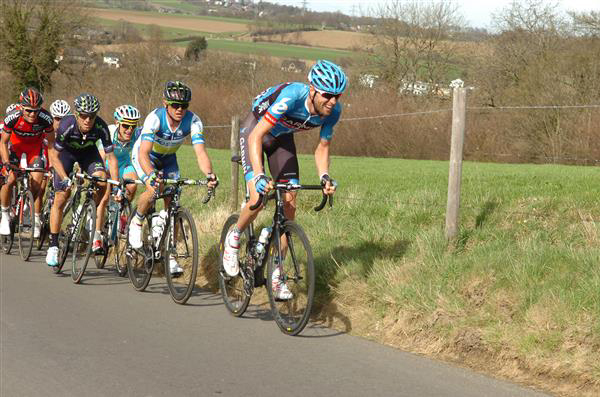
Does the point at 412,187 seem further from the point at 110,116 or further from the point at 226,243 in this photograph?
Answer: the point at 110,116

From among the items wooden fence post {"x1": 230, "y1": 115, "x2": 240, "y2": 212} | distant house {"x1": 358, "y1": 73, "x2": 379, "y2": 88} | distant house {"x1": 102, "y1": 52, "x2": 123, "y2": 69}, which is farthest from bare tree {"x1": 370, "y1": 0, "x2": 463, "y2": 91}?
wooden fence post {"x1": 230, "y1": 115, "x2": 240, "y2": 212}

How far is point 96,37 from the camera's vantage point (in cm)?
7188

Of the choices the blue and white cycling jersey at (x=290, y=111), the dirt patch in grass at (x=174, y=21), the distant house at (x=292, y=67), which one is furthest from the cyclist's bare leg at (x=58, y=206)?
the dirt patch in grass at (x=174, y=21)

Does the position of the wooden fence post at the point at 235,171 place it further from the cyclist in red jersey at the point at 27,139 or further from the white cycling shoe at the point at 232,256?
the white cycling shoe at the point at 232,256

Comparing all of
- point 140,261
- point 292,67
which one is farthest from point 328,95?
point 292,67

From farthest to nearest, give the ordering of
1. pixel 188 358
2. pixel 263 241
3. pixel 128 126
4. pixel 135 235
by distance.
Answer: pixel 128 126, pixel 135 235, pixel 263 241, pixel 188 358

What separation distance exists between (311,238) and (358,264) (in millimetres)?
1563

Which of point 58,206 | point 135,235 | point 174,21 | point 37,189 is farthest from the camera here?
point 174,21

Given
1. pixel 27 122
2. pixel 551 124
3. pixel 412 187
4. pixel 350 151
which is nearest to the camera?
pixel 27 122

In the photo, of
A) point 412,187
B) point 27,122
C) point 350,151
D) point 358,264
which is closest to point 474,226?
point 358,264

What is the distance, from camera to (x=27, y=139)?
512 inches

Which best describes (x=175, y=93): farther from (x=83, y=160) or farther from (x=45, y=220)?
(x=45, y=220)

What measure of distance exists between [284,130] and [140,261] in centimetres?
317

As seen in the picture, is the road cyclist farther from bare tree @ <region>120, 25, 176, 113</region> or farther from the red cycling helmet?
bare tree @ <region>120, 25, 176, 113</region>
